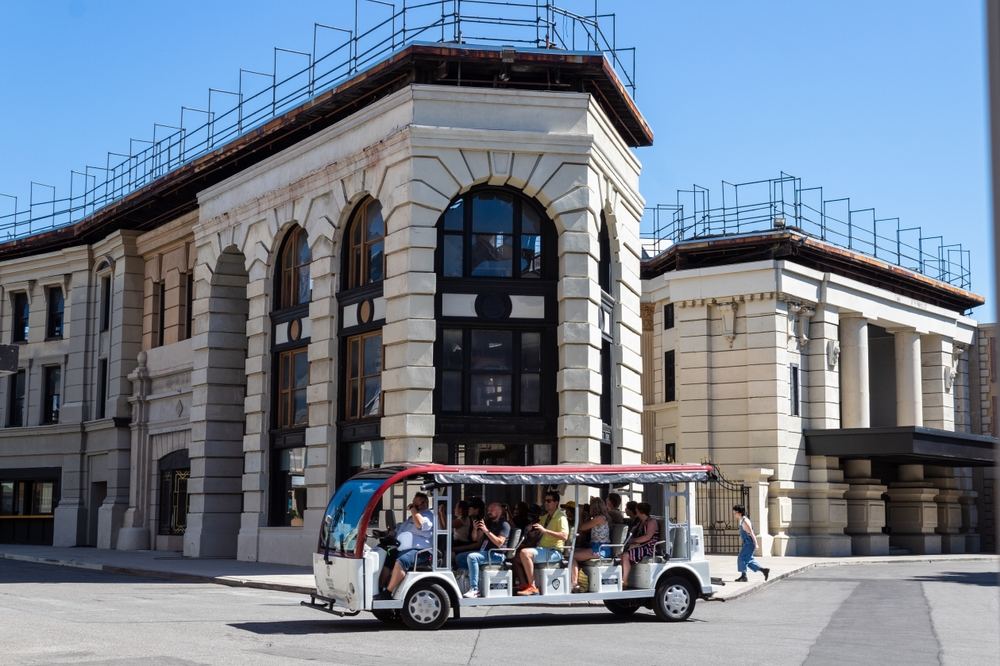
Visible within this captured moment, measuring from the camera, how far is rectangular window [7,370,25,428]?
45.3 meters

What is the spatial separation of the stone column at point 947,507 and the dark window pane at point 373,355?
25.4m

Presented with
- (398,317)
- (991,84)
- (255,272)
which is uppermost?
(255,272)

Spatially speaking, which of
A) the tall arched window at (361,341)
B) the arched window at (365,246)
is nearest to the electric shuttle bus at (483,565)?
the tall arched window at (361,341)

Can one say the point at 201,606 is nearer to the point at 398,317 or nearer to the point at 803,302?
the point at 398,317

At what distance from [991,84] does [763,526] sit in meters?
35.8

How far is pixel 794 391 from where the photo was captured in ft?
129

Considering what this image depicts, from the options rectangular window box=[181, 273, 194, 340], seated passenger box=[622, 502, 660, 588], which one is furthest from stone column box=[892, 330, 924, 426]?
seated passenger box=[622, 502, 660, 588]

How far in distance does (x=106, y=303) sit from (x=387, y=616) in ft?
93.1

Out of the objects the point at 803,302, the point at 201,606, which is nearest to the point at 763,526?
the point at 803,302

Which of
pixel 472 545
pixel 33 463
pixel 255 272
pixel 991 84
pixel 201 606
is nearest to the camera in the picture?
pixel 991 84

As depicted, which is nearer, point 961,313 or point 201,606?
point 201,606

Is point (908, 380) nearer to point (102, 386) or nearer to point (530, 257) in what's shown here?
point (530, 257)

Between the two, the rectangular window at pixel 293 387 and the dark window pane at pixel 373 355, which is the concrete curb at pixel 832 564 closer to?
the dark window pane at pixel 373 355

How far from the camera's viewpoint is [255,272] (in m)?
31.5
